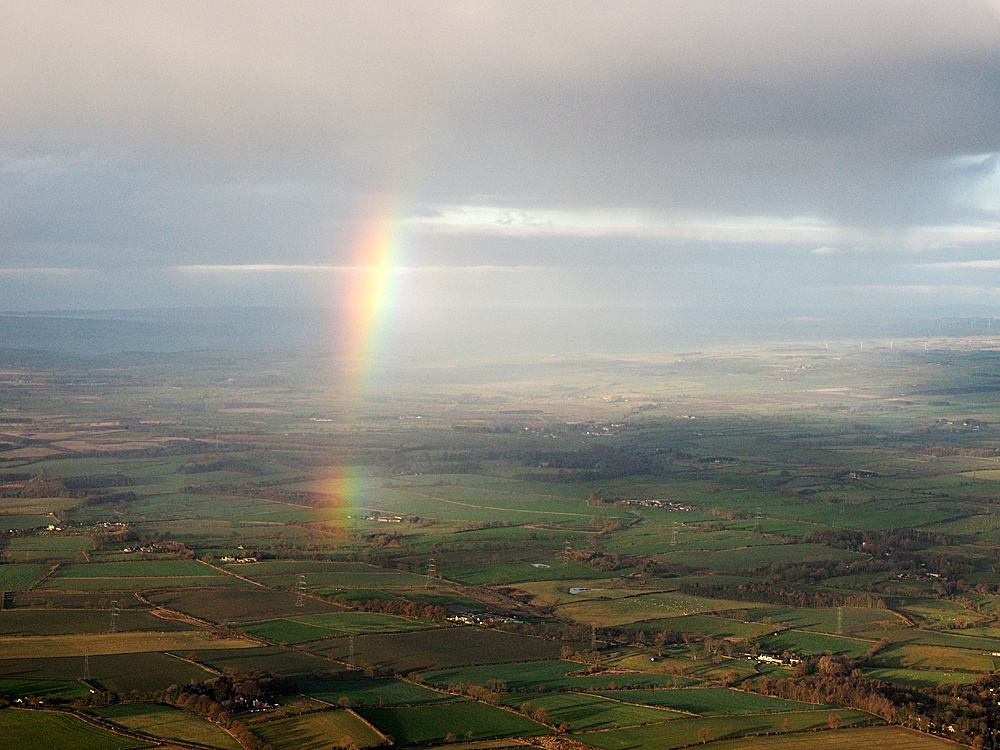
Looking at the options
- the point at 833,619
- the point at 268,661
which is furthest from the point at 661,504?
the point at 268,661

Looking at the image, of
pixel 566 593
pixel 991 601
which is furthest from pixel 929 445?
pixel 566 593

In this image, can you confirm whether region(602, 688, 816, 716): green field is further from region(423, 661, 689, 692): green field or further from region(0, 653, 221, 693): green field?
region(0, 653, 221, 693): green field

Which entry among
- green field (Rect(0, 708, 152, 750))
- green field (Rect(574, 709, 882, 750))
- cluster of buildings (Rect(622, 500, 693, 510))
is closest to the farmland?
green field (Rect(574, 709, 882, 750))

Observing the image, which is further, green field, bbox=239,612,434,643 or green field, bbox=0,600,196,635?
green field, bbox=239,612,434,643

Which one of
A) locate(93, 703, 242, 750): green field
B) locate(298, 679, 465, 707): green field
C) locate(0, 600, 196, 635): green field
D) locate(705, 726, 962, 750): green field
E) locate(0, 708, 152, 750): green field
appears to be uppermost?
locate(0, 600, 196, 635): green field

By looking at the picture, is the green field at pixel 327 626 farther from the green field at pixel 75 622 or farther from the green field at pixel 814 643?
the green field at pixel 814 643

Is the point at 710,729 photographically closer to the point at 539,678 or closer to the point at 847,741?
the point at 847,741

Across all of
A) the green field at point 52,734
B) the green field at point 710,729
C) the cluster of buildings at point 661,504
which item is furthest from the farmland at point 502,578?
the cluster of buildings at point 661,504
